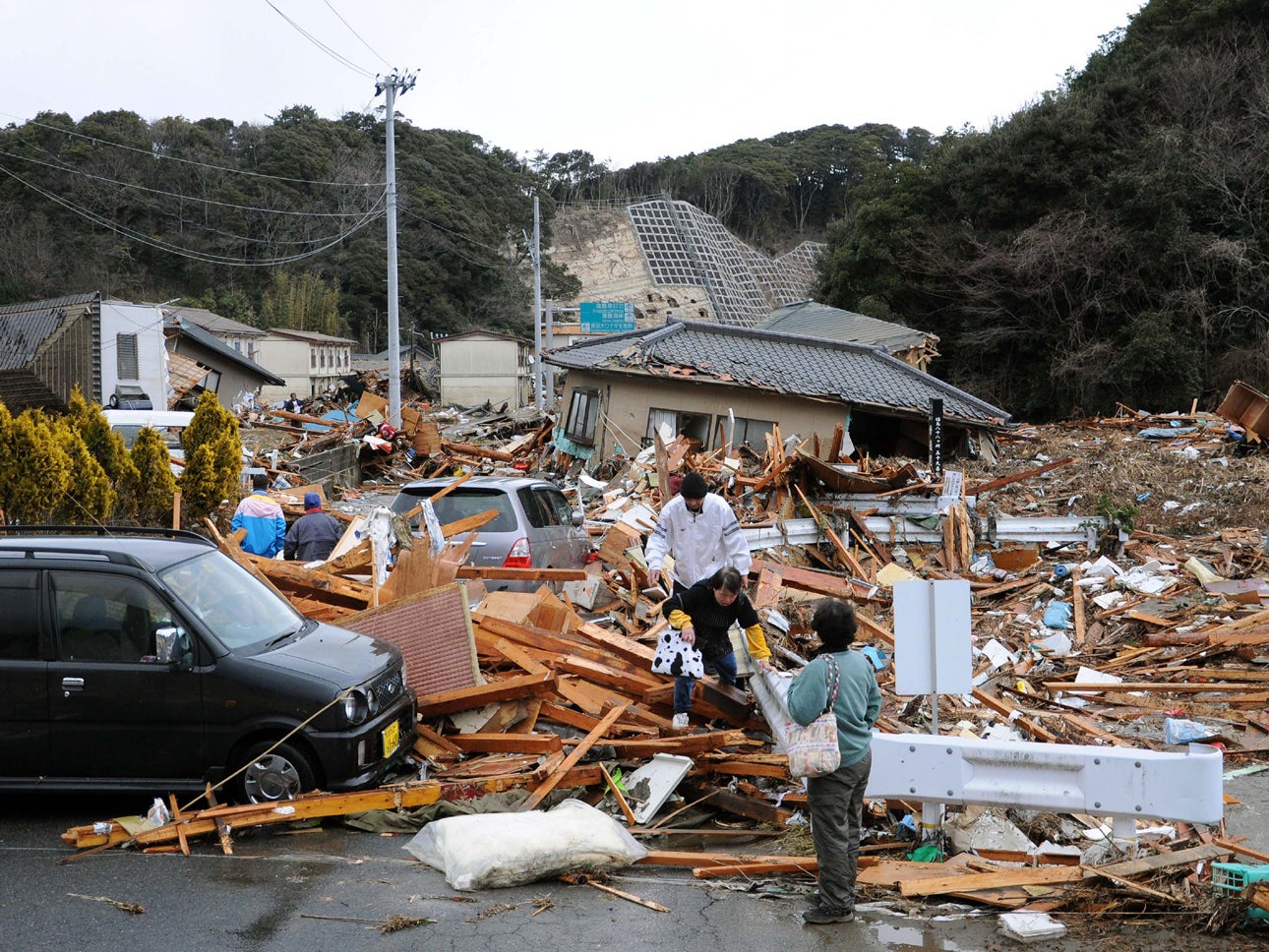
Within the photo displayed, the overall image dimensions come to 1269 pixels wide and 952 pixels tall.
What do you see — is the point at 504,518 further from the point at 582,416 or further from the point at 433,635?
the point at 582,416

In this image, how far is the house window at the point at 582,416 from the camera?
2573 centimetres

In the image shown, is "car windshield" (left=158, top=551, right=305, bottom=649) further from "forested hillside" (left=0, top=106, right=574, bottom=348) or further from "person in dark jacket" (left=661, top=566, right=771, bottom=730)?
"forested hillside" (left=0, top=106, right=574, bottom=348)

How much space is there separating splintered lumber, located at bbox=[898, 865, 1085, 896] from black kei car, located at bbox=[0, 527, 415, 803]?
3320mm

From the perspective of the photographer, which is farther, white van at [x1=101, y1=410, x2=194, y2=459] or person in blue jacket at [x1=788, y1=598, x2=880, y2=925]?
white van at [x1=101, y1=410, x2=194, y2=459]

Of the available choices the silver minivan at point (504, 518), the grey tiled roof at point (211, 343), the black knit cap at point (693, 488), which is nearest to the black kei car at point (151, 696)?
the black knit cap at point (693, 488)

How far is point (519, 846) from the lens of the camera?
5.48 m

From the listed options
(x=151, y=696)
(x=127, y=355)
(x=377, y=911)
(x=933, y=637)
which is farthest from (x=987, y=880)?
(x=127, y=355)

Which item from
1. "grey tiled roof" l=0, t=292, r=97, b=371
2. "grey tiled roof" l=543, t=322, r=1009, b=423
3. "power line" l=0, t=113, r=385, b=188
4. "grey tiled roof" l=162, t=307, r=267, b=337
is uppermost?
"power line" l=0, t=113, r=385, b=188

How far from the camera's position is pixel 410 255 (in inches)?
2864

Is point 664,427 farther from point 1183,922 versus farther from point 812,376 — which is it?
point 1183,922

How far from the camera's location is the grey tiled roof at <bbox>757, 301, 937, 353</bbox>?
32656 millimetres

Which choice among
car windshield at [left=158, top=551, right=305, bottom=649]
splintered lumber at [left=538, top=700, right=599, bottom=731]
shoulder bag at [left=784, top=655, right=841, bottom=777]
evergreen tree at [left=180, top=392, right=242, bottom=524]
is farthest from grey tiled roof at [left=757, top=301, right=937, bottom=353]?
shoulder bag at [left=784, top=655, right=841, bottom=777]

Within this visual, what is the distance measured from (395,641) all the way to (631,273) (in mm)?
88614

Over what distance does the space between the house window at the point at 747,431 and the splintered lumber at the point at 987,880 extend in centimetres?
1838
